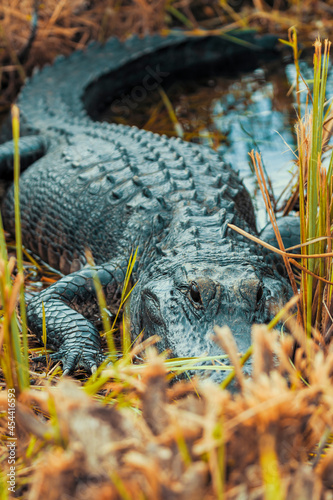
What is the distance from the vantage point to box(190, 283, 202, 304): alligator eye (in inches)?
82.0

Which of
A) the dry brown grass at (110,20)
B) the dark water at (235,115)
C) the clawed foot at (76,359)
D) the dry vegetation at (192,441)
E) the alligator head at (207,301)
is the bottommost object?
the clawed foot at (76,359)

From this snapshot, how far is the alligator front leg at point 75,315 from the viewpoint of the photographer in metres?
2.49

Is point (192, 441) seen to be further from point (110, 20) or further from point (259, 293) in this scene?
point (110, 20)

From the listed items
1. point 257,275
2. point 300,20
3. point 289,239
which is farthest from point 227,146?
point 300,20

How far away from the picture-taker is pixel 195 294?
2.10 m

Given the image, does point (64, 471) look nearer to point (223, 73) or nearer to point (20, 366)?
point (20, 366)

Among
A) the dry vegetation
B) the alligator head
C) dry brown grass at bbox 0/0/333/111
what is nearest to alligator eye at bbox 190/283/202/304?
the alligator head

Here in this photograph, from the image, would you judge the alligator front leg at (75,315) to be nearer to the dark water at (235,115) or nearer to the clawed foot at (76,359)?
the clawed foot at (76,359)

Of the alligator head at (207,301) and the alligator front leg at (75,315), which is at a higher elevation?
the alligator head at (207,301)

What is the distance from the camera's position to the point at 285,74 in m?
6.18

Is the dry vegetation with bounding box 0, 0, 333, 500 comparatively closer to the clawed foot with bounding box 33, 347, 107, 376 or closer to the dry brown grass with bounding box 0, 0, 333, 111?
the clawed foot with bounding box 33, 347, 107, 376

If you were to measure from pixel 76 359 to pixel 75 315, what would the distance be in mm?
302

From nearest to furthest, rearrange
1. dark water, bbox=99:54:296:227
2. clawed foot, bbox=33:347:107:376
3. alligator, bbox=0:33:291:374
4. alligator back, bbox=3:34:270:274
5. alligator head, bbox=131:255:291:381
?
alligator head, bbox=131:255:291:381 < alligator, bbox=0:33:291:374 < clawed foot, bbox=33:347:107:376 < alligator back, bbox=3:34:270:274 < dark water, bbox=99:54:296:227

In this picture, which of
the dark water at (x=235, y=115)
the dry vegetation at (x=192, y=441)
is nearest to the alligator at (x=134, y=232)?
the dry vegetation at (x=192, y=441)
